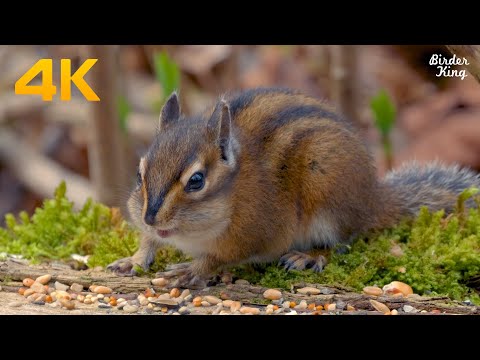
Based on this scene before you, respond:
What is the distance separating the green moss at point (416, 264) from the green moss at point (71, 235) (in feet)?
2.82

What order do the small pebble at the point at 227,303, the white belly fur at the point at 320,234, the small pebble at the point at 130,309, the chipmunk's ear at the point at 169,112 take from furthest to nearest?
the white belly fur at the point at 320,234
the chipmunk's ear at the point at 169,112
the small pebble at the point at 227,303
the small pebble at the point at 130,309

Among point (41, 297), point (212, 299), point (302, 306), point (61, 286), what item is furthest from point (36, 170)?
point (302, 306)

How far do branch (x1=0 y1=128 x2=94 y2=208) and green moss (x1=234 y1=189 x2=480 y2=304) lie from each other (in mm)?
4191

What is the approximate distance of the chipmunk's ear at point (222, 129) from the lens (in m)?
4.84

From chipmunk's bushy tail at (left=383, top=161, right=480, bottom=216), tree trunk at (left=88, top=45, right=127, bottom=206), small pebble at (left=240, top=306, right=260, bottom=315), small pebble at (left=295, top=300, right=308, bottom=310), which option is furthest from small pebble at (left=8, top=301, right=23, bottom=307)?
chipmunk's bushy tail at (left=383, top=161, right=480, bottom=216)

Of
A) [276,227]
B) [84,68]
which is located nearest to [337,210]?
[276,227]

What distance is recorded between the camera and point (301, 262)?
5.18 meters

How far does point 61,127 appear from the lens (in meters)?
10.8

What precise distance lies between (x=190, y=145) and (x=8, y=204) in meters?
6.28

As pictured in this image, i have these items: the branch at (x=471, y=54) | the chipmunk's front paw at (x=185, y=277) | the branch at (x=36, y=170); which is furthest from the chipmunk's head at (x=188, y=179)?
the branch at (x=36, y=170)

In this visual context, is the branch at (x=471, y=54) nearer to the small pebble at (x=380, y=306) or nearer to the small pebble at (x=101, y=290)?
the small pebble at (x=380, y=306)

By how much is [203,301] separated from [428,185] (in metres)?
2.08

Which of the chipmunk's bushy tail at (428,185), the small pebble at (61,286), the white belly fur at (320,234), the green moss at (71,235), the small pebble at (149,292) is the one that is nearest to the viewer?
the small pebble at (149,292)

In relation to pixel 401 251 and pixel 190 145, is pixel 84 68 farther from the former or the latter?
pixel 401 251
